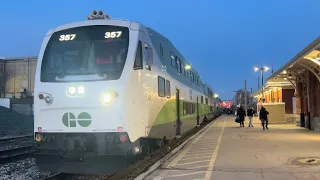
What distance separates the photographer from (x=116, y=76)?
8734 millimetres

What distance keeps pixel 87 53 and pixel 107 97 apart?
1316mm

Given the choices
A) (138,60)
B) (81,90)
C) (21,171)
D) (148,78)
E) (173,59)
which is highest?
(173,59)

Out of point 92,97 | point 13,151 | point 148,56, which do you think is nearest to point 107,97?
point 92,97

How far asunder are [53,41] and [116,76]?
2180 mm

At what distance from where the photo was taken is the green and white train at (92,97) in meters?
8.60

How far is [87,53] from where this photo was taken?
9.20 metres

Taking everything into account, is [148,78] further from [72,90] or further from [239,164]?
[239,164]

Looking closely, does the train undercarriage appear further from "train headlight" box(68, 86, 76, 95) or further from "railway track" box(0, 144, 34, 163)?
"railway track" box(0, 144, 34, 163)

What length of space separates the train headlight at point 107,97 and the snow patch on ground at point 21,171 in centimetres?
406

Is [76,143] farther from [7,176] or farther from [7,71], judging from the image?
[7,71]

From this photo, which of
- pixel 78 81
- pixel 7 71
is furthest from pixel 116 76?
pixel 7 71

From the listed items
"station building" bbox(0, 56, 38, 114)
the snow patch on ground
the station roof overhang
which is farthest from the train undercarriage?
"station building" bbox(0, 56, 38, 114)

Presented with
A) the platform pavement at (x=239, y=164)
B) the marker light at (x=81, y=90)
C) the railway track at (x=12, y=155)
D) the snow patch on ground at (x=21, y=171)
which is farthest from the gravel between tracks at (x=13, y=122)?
the marker light at (x=81, y=90)

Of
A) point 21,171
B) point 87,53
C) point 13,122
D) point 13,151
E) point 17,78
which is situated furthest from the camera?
point 17,78
